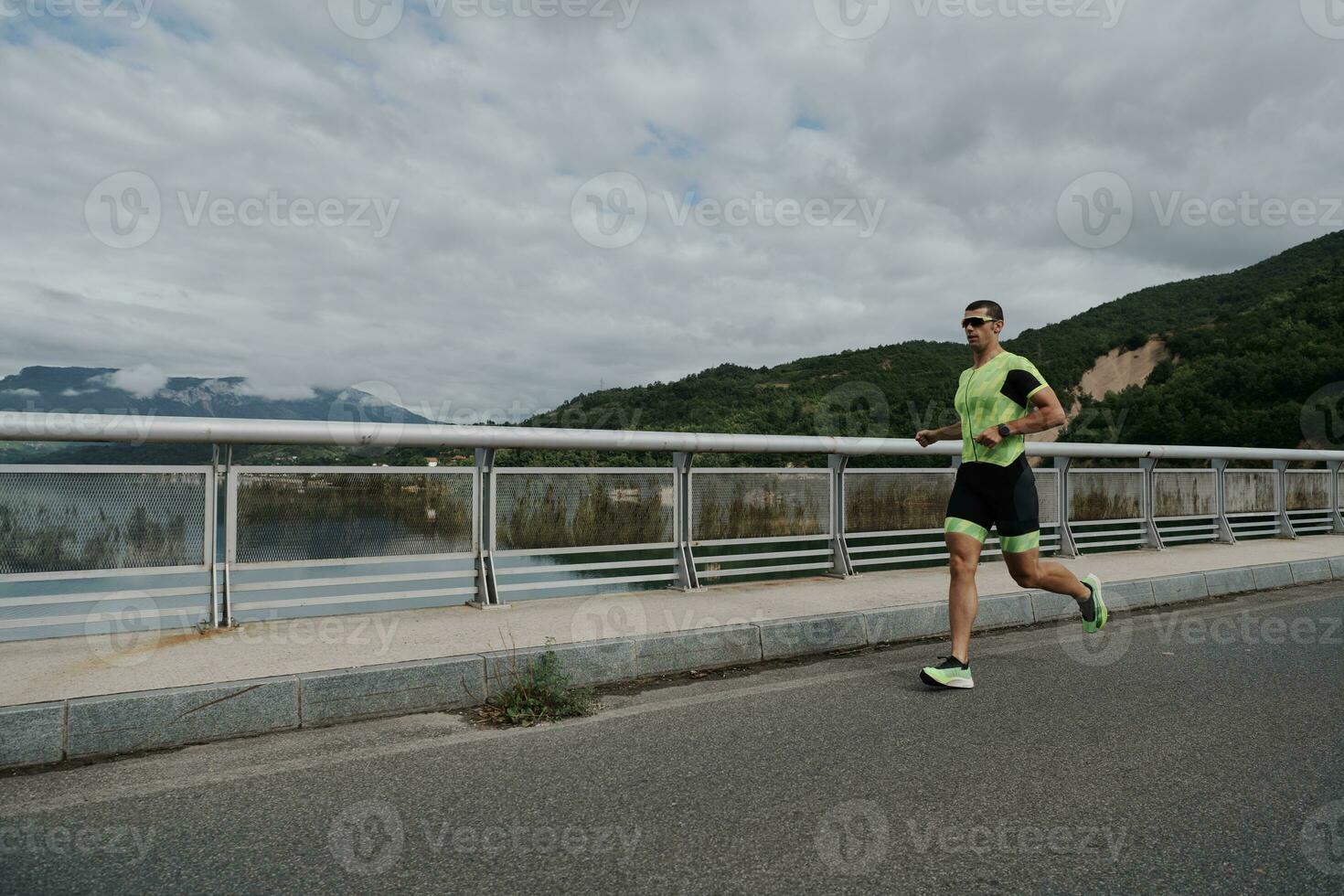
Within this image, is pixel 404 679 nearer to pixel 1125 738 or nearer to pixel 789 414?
pixel 1125 738

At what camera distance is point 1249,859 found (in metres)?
2.67

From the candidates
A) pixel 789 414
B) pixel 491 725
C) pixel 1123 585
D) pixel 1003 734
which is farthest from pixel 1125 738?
pixel 789 414

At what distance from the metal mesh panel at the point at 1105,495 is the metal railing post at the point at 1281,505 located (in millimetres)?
3572

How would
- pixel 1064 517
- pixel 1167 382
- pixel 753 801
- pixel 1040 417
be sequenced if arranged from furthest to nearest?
1. pixel 1167 382
2. pixel 1064 517
3. pixel 1040 417
4. pixel 753 801

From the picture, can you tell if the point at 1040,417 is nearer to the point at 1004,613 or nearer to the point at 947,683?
the point at 947,683

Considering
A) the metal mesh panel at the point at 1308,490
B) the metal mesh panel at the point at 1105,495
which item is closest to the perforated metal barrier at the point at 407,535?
the metal mesh panel at the point at 1105,495

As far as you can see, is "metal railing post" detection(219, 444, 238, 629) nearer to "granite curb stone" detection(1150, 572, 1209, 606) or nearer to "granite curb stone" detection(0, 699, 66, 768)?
"granite curb stone" detection(0, 699, 66, 768)

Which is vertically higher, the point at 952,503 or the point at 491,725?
the point at 952,503

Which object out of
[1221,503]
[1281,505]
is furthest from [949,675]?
[1281,505]

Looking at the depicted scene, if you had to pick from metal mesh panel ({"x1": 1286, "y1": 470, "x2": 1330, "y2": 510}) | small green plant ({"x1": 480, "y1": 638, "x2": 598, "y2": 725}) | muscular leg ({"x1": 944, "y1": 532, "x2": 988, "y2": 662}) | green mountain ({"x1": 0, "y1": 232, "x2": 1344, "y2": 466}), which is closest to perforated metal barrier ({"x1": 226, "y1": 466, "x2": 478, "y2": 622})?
small green plant ({"x1": 480, "y1": 638, "x2": 598, "y2": 725})

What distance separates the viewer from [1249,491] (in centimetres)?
1284

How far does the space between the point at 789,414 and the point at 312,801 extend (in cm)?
5588

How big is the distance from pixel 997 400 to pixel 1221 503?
9.44 metres

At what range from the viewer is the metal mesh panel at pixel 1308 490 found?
13.6 metres
